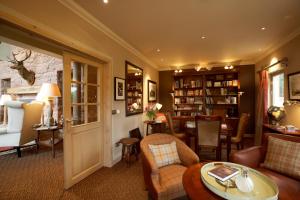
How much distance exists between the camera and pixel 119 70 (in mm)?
3332

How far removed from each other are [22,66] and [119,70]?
3.17 m

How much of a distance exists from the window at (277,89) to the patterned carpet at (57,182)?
3781mm

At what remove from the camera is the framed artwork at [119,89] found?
3.17m

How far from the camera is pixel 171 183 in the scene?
1650mm

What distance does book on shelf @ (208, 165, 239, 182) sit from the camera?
1.36 meters

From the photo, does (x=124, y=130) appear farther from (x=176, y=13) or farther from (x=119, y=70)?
(x=176, y=13)

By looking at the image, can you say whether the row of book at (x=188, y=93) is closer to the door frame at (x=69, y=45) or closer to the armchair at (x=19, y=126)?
the door frame at (x=69, y=45)

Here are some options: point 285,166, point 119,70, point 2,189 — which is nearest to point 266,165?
point 285,166

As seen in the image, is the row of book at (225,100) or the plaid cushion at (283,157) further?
the row of book at (225,100)

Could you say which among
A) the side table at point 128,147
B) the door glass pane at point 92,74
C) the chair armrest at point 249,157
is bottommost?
the side table at point 128,147

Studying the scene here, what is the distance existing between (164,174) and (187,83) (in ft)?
15.0

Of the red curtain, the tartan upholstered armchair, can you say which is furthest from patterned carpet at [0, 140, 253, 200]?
the red curtain

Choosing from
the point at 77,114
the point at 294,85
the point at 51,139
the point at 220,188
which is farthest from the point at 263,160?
Result: the point at 51,139

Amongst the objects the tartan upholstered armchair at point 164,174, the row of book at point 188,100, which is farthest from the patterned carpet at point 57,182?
the row of book at point 188,100
